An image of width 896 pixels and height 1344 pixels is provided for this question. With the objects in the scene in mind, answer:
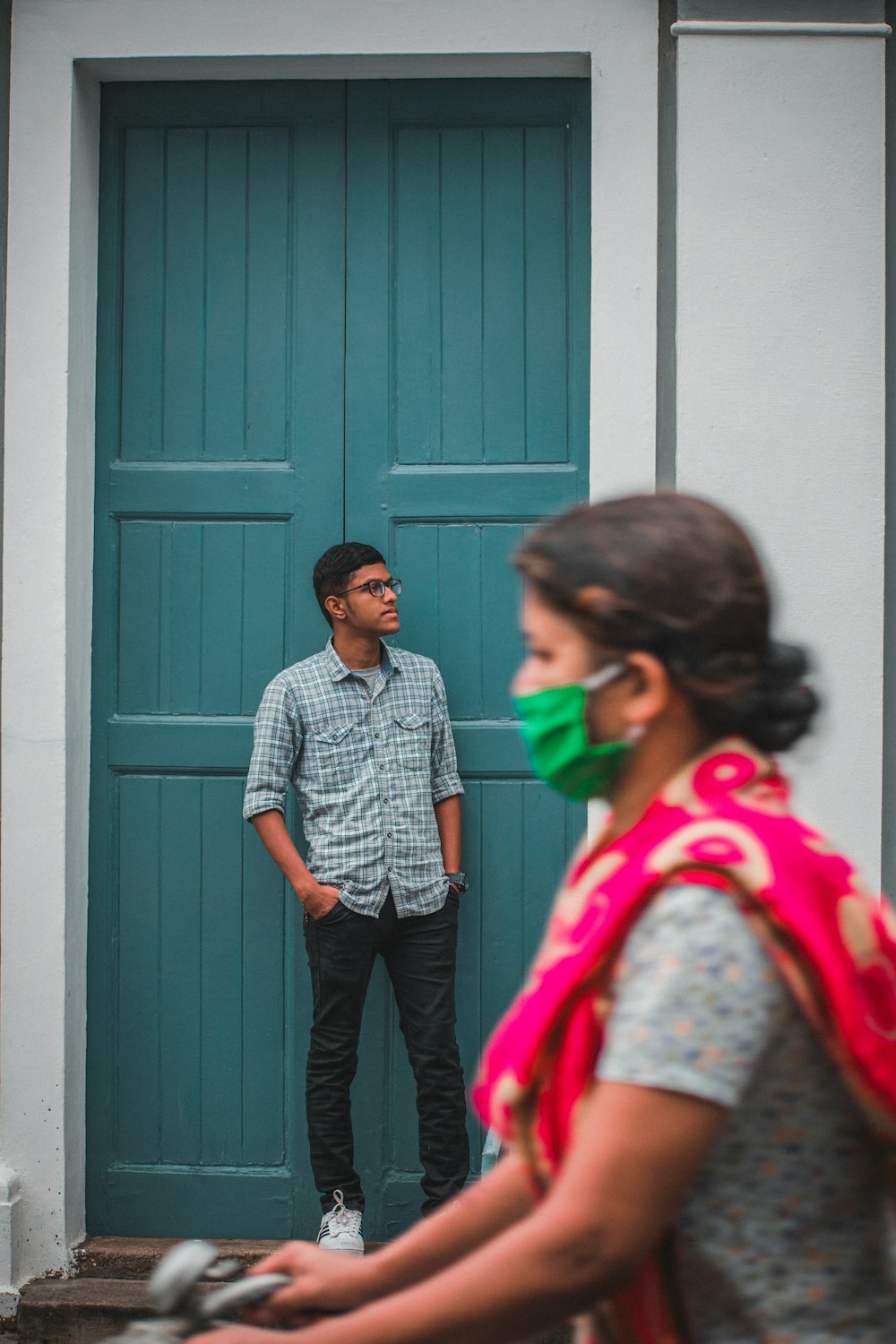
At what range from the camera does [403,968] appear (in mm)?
3857

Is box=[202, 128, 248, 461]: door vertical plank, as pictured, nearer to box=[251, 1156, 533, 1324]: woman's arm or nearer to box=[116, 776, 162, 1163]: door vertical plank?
box=[116, 776, 162, 1163]: door vertical plank

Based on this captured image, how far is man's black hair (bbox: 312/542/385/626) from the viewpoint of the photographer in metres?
3.80

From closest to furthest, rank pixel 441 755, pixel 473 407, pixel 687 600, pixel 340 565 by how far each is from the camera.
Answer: pixel 687 600 < pixel 340 565 < pixel 441 755 < pixel 473 407

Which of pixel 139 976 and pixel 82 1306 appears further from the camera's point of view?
pixel 139 976

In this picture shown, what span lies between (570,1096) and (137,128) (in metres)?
3.82

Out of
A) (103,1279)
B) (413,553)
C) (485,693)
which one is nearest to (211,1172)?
(103,1279)

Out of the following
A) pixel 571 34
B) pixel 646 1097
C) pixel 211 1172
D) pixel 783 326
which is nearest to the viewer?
pixel 646 1097

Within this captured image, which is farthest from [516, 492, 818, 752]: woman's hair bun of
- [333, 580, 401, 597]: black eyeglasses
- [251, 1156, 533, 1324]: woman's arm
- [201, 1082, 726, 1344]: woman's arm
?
[333, 580, 401, 597]: black eyeglasses

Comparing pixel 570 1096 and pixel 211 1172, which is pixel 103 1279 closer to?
pixel 211 1172

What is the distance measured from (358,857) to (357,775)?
0.80 feet

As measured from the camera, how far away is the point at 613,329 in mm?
3787

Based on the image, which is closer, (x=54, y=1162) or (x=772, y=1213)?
(x=772, y=1213)

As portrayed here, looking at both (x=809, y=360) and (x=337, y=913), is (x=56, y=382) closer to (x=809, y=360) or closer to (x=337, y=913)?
(x=337, y=913)

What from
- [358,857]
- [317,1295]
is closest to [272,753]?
[358,857]
